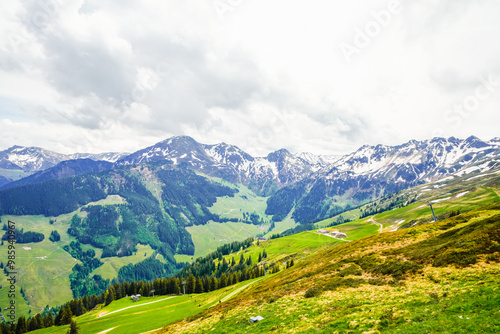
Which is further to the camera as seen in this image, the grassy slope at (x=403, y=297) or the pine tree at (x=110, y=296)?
the pine tree at (x=110, y=296)

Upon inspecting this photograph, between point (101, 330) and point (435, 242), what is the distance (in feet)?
265

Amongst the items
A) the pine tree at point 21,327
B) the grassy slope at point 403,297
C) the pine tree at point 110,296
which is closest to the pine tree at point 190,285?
the pine tree at point 110,296

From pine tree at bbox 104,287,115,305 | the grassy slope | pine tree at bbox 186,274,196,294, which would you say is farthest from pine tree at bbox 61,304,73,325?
the grassy slope

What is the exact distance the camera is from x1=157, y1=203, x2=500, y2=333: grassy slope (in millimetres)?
17312

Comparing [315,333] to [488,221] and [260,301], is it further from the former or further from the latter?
[488,221]

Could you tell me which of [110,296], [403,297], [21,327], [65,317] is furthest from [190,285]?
[403,297]

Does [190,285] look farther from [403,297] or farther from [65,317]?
[403,297]

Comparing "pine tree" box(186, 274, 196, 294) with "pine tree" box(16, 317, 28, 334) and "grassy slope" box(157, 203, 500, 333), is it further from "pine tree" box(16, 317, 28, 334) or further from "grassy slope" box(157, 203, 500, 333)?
"grassy slope" box(157, 203, 500, 333)

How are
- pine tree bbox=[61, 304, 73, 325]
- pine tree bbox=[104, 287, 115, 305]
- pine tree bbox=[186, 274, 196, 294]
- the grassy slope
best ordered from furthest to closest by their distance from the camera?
pine tree bbox=[104, 287, 115, 305]
pine tree bbox=[186, 274, 196, 294]
pine tree bbox=[61, 304, 73, 325]
the grassy slope

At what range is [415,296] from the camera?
23.0m

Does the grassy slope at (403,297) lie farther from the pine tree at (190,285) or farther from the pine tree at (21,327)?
the pine tree at (21,327)

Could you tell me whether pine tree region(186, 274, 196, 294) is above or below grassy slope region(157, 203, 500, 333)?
below

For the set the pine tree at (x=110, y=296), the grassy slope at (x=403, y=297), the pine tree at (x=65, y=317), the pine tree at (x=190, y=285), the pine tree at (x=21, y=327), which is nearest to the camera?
the grassy slope at (x=403, y=297)

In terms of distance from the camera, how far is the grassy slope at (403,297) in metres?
17.3
